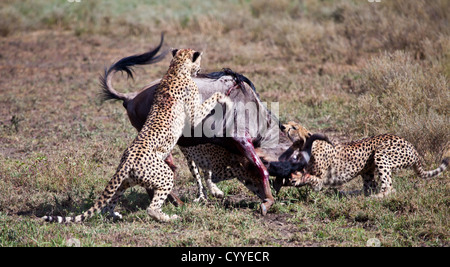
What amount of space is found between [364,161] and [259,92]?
457 centimetres

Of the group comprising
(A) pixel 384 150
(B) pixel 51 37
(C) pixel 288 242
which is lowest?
(C) pixel 288 242

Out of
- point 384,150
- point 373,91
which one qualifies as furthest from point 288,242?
point 373,91

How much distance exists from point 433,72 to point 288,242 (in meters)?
5.54

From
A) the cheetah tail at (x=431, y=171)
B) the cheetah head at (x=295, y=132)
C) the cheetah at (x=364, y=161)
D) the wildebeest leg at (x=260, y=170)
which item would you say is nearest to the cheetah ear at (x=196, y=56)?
the wildebeest leg at (x=260, y=170)

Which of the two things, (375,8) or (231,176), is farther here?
(375,8)

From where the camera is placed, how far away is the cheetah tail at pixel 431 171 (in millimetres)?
6287

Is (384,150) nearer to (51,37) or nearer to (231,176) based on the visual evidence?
(231,176)

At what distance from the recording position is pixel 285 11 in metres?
16.9

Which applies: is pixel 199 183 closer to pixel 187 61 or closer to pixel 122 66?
pixel 187 61

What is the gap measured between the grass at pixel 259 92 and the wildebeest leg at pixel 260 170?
0.15m

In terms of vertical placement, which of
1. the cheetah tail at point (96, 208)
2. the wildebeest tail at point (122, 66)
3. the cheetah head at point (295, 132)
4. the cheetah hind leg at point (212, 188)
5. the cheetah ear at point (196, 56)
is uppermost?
the cheetah ear at point (196, 56)

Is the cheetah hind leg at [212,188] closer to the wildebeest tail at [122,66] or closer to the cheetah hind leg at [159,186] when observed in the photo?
the cheetah hind leg at [159,186]

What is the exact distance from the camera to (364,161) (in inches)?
247

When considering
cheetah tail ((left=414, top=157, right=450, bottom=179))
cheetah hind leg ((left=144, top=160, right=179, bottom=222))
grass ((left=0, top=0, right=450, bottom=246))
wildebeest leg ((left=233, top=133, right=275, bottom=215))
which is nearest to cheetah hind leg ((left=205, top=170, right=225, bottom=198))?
grass ((left=0, top=0, right=450, bottom=246))
